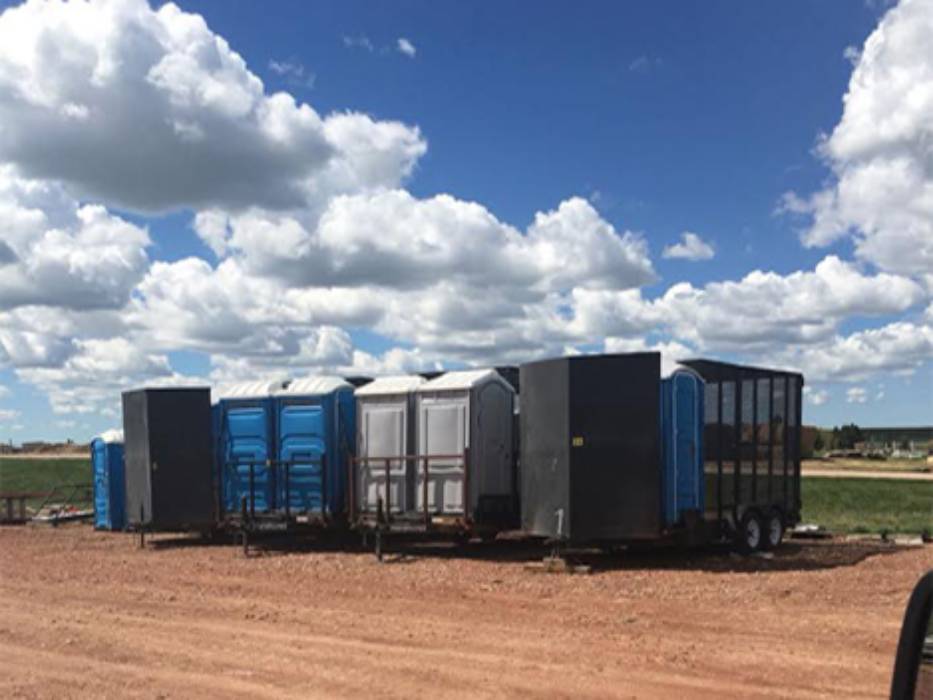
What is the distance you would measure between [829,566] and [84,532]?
1835 centimetres

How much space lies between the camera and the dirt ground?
26.5ft

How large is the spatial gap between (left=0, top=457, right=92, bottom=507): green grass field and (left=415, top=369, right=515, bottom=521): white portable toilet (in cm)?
3332

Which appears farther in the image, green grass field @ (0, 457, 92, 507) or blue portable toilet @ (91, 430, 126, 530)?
green grass field @ (0, 457, 92, 507)

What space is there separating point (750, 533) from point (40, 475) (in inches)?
2121

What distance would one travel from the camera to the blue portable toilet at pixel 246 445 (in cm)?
2069

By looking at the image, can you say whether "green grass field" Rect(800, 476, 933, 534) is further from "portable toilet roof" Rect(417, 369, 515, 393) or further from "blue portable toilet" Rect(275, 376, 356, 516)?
"blue portable toilet" Rect(275, 376, 356, 516)

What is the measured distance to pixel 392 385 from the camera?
61.3 feet

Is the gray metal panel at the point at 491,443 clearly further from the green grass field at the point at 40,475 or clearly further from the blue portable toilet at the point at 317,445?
the green grass field at the point at 40,475

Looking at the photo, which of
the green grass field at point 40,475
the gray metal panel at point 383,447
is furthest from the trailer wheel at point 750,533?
the green grass field at point 40,475

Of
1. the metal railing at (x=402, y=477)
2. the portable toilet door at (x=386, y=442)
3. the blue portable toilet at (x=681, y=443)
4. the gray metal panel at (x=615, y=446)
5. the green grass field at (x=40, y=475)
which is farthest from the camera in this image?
the green grass field at (x=40, y=475)

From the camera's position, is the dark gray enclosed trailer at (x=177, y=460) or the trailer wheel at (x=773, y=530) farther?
the dark gray enclosed trailer at (x=177, y=460)

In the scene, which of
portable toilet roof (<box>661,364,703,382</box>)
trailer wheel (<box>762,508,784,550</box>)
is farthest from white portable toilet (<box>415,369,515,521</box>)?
trailer wheel (<box>762,508,784,550</box>)

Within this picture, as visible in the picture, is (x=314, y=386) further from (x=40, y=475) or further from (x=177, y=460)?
(x=40, y=475)

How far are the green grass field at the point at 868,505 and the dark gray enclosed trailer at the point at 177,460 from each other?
13191mm
